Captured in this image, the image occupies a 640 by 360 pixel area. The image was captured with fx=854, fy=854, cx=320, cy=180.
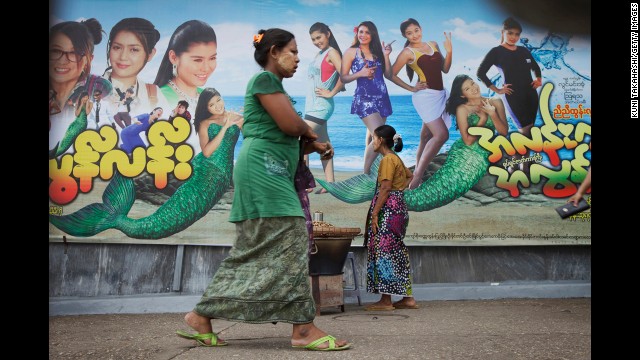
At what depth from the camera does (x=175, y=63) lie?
9.16 meters

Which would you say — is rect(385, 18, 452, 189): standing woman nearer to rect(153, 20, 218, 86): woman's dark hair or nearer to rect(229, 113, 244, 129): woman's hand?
rect(229, 113, 244, 129): woman's hand

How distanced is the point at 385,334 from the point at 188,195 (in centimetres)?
343

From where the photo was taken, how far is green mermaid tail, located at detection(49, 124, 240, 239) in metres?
8.83

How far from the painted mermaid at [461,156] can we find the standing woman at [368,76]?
648 millimetres

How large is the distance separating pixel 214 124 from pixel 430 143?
7.84 ft

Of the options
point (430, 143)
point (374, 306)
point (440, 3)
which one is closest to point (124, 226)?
point (374, 306)

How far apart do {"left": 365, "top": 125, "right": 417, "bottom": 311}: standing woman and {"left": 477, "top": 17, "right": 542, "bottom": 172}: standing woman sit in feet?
5.55

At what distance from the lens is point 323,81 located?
370 inches

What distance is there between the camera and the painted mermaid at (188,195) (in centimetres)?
884

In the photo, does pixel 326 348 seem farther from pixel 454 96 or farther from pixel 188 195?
pixel 454 96

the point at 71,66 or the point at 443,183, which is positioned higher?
the point at 71,66

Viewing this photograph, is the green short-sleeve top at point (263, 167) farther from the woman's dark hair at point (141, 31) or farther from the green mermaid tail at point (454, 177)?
the green mermaid tail at point (454, 177)

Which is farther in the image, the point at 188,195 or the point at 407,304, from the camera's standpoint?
the point at 188,195

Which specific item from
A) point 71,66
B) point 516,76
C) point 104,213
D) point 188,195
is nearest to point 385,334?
point 188,195
